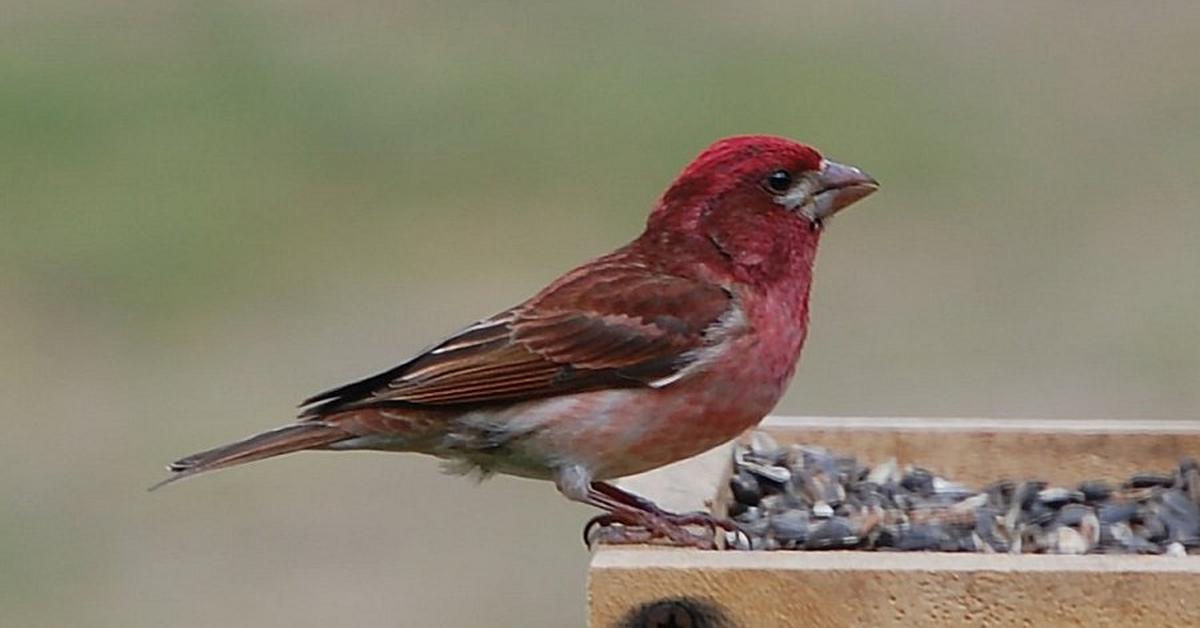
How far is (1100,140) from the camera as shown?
14477mm

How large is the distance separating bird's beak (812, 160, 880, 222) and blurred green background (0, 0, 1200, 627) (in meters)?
3.61

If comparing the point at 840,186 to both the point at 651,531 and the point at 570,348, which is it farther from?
the point at 651,531

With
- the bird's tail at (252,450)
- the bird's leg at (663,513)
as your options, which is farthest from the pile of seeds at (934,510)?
the bird's tail at (252,450)

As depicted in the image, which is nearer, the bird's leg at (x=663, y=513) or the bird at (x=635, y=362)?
the bird's leg at (x=663, y=513)

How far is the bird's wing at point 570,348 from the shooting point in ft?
16.5

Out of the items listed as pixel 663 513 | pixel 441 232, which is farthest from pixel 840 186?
pixel 441 232

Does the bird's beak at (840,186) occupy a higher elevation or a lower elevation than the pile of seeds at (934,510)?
higher

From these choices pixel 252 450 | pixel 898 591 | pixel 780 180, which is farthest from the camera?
pixel 780 180

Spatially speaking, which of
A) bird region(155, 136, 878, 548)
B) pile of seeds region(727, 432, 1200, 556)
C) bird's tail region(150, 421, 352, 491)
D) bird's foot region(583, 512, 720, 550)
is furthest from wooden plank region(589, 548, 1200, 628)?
bird's tail region(150, 421, 352, 491)

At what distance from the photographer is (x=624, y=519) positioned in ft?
15.7

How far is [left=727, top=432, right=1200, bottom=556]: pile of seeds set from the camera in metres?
4.95

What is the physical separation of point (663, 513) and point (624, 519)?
0.08 metres

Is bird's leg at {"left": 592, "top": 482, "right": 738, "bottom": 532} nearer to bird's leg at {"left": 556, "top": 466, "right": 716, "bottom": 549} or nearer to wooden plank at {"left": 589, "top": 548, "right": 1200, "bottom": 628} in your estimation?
bird's leg at {"left": 556, "top": 466, "right": 716, "bottom": 549}

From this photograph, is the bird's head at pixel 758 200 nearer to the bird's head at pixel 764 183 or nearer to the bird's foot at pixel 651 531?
the bird's head at pixel 764 183
